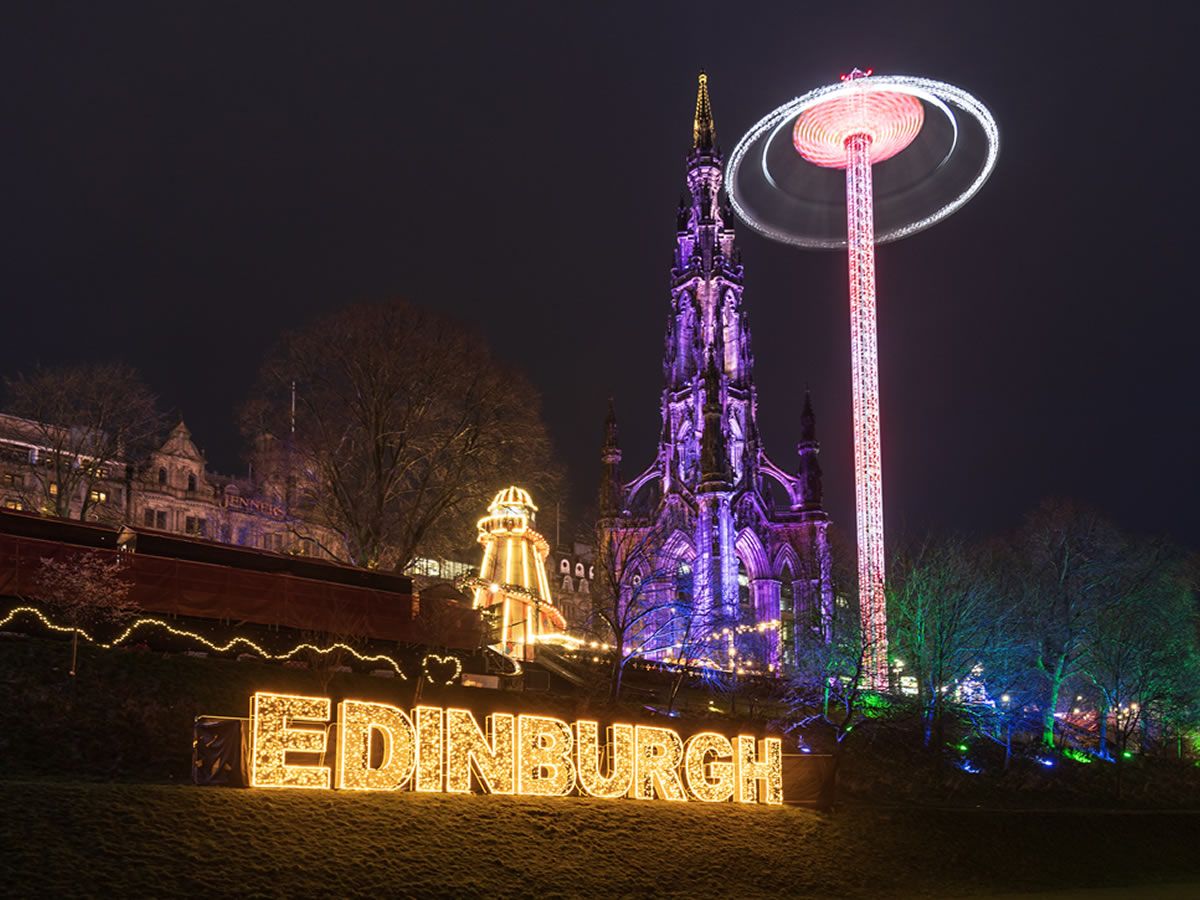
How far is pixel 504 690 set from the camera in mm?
43531

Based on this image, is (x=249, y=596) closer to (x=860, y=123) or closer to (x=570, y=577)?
(x=860, y=123)

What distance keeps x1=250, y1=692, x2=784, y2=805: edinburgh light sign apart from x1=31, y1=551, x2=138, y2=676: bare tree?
899 centimetres

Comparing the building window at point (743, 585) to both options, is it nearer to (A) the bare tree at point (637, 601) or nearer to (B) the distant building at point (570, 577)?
(A) the bare tree at point (637, 601)

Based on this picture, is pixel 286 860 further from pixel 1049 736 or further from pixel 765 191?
pixel 765 191

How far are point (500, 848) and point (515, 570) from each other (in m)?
28.5

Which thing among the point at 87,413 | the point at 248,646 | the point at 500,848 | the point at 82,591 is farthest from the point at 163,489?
the point at 500,848

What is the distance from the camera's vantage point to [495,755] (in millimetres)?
29156

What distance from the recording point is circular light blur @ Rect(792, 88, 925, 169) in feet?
260

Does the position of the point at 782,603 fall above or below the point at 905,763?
above

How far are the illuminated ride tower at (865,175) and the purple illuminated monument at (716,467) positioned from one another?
1827 cm

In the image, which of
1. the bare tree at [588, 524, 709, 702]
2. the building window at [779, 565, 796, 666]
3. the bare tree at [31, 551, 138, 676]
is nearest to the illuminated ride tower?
the bare tree at [588, 524, 709, 702]

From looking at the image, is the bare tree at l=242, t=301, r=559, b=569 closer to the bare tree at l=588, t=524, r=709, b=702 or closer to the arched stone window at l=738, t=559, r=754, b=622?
the bare tree at l=588, t=524, r=709, b=702

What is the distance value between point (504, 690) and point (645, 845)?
1535cm

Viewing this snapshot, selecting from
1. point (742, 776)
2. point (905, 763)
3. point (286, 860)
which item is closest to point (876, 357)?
point (905, 763)
